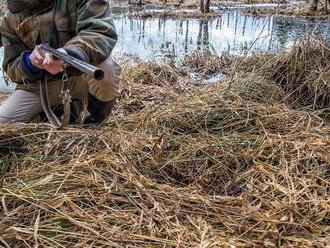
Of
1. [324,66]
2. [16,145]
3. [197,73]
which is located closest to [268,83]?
[324,66]

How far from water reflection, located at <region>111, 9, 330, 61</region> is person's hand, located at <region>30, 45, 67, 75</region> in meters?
3.45

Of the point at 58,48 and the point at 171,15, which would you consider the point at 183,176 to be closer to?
the point at 58,48

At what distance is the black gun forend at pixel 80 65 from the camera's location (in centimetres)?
186

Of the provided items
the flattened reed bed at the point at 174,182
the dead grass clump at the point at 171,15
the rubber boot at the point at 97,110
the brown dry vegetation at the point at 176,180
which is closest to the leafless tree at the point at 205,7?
the dead grass clump at the point at 171,15

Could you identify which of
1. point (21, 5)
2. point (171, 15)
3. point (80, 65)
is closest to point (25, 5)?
point (21, 5)

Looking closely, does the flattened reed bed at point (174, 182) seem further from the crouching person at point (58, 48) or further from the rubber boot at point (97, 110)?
the crouching person at point (58, 48)

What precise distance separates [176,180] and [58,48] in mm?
1200

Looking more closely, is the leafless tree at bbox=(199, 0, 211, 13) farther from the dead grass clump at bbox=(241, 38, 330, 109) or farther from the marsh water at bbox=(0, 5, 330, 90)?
the dead grass clump at bbox=(241, 38, 330, 109)

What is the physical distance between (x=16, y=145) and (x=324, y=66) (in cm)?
271

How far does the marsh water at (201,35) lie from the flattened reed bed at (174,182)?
2.46 m

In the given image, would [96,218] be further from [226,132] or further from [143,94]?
[143,94]

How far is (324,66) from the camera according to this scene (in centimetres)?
403

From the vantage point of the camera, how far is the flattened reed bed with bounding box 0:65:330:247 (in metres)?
1.91

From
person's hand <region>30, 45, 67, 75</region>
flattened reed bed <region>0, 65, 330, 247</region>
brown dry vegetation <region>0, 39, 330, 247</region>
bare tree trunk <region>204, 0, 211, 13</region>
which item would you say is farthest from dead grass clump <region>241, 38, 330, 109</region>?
bare tree trunk <region>204, 0, 211, 13</region>
